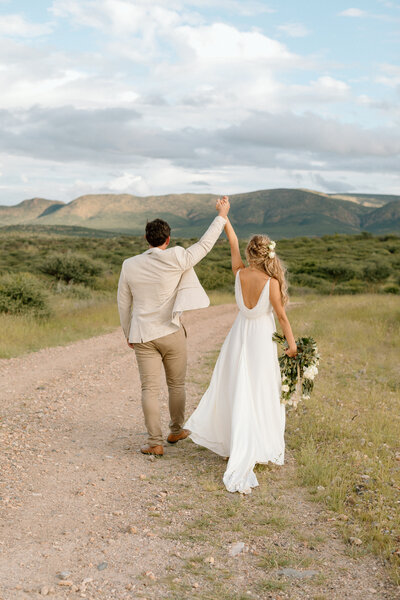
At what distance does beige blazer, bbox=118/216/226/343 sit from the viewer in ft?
17.1

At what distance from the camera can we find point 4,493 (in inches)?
182

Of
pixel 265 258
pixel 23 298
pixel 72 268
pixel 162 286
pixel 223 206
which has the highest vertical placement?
pixel 223 206

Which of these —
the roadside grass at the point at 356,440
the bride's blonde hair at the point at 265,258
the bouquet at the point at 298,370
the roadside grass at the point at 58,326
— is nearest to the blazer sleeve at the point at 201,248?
the bride's blonde hair at the point at 265,258

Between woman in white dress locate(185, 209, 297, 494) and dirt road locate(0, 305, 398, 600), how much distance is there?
0.26 meters

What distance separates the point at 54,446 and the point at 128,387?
113 inches

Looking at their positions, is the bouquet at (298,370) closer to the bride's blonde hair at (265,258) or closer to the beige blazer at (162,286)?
the bride's blonde hair at (265,258)

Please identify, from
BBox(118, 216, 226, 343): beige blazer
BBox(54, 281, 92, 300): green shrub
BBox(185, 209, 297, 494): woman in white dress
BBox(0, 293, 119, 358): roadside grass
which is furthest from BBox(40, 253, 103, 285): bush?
BBox(185, 209, 297, 494): woman in white dress

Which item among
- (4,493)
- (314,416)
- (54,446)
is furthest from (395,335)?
(4,493)

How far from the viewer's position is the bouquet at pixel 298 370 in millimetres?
5359

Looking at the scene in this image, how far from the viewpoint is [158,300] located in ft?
17.6

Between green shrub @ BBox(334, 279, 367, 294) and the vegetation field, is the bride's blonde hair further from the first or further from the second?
green shrub @ BBox(334, 279, 367, 294)

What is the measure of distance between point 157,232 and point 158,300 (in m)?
0.64

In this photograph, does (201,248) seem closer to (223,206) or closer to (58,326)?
(223,206)

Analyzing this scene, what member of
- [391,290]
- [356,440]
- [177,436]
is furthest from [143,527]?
[391,290]
